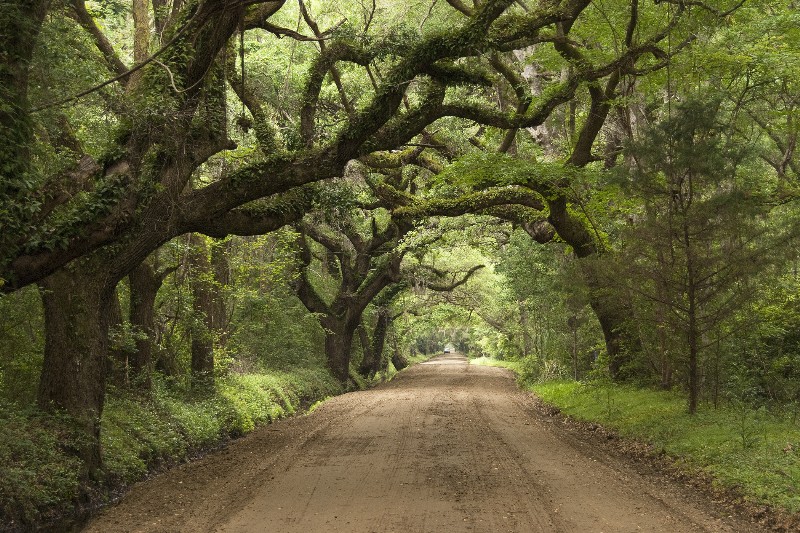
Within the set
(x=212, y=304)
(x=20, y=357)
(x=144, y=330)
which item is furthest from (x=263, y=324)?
(x=20, y=357)

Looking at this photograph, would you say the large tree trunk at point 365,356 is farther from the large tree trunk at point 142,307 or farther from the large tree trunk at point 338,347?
the large tree trunk at point 142,307

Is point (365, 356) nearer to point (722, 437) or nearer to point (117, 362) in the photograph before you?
point (117, 362)

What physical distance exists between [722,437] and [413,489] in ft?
15.0

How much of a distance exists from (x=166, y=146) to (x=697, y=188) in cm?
793

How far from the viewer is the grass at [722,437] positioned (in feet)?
24.1

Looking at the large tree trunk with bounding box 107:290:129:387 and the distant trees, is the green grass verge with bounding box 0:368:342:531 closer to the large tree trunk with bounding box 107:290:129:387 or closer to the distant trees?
the large tree trunk with bounding box 107:290:129:387

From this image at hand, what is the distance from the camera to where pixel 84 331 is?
8.73 m

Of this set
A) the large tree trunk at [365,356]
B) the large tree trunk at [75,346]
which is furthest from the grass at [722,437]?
the large tree trunk at [365,356]

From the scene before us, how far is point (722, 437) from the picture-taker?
368 inches

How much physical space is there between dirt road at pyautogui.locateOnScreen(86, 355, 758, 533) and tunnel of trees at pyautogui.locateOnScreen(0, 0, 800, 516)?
1.77m

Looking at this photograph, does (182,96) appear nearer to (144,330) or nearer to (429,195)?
(144,330)

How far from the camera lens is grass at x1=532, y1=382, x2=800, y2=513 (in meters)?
7.36

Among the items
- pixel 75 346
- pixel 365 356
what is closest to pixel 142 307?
pixel 75 346

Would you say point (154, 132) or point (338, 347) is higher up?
point (154, 132)
